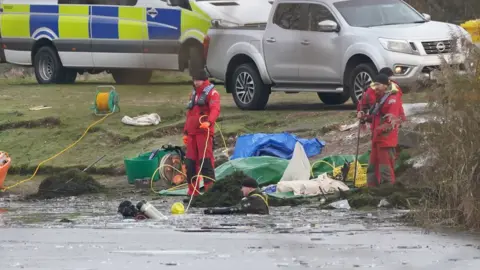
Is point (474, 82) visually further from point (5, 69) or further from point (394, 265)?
point (5, 69)

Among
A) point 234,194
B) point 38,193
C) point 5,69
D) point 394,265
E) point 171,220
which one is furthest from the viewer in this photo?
point 5,69

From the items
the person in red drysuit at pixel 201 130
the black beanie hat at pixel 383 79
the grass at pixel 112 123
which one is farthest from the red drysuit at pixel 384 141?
the grass at pixel 112 123

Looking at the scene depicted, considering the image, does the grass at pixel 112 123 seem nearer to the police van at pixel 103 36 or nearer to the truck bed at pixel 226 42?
the truck bed at pixel 226 42

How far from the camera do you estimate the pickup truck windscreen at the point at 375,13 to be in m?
19.8

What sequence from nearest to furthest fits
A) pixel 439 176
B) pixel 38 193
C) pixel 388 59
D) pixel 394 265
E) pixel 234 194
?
pixel 394 265 → pixel 439 176 → pixel 234 194 → pixel 38 193 → pixel 388 59

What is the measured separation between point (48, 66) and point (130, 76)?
1.75 meters

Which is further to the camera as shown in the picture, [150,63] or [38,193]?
[150,63]

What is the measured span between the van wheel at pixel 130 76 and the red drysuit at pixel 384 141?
471 inches

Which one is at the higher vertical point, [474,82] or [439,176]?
[474,82]

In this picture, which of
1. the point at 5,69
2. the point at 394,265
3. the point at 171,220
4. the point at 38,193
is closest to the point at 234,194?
the point at 171,220

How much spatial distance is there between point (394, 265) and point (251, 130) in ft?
33.7

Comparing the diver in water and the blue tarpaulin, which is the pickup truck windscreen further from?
the diver in water

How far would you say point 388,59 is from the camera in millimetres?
18922

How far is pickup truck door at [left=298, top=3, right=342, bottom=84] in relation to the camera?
65.1 feet
